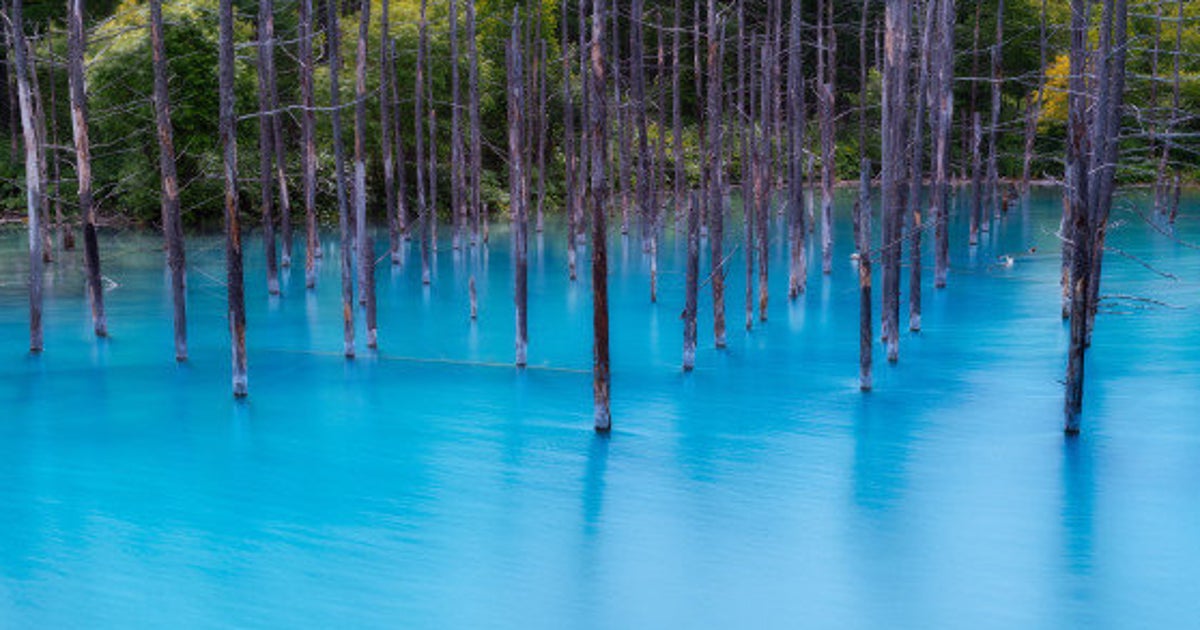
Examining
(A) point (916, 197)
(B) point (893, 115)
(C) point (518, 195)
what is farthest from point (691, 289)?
(A) point (916, 197)

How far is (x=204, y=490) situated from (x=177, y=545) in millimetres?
2145

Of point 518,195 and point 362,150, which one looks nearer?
point 362,150

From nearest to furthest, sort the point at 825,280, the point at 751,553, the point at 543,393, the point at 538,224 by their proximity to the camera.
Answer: the point at 751,553 < the point at 543,393 < the point at 825,280 < the point at 538,224

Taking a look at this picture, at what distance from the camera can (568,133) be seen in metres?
38.8

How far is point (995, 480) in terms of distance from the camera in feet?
49.9

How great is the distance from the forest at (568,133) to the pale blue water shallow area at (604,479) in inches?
42.7

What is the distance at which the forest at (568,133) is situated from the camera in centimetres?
1805

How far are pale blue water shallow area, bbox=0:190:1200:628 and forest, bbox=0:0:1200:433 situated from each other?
3.56ft

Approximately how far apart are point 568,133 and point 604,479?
24662 millimetres

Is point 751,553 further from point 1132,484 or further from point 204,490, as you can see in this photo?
point 204,490

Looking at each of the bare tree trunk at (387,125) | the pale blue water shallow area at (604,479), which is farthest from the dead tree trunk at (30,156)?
the bare tree trunk at (387,125)

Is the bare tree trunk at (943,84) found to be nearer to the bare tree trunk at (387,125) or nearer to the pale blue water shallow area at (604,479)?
the pale blue water shallow area at (604,479)

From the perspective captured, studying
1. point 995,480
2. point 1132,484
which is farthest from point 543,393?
point 1132,484

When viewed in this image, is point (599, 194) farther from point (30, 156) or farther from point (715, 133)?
point (30, 156)
